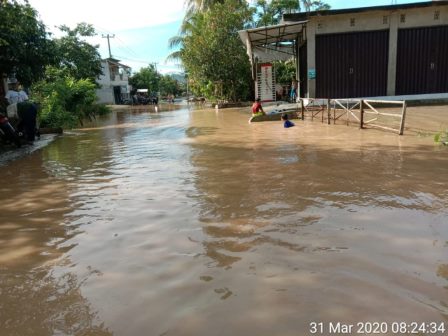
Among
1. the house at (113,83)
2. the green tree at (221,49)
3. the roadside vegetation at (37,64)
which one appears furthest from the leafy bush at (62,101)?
the house at (113,83)

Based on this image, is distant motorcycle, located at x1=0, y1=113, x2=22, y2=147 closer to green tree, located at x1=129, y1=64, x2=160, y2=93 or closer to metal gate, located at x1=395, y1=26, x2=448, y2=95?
metal gate, located at x1=395, y1=26, x2=448, y2=95

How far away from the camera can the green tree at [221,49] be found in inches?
1162

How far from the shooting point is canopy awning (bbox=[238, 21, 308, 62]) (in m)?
19.0

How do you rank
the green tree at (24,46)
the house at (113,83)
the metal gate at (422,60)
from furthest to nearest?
the house at (113,83), the metal gate at (422,60), the green tree at (24,46)

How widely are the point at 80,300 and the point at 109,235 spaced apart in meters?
1.43

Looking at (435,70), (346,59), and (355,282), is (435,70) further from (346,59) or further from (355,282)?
(355,282)

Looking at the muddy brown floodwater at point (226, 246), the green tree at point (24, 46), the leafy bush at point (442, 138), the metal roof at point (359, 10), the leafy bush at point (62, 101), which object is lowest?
the muddy brown floodwater at point (226, 246)

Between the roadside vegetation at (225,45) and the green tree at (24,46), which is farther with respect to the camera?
the roadside vegetation at (225,45)

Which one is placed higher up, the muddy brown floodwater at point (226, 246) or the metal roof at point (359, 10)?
the metal roof at point (359, 10)

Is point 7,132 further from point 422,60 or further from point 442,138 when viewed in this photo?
point 422,60

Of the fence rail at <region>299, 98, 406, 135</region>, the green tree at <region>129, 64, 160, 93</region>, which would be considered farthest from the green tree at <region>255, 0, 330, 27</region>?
the green tree at <region>129, 64, 160, 93</region>

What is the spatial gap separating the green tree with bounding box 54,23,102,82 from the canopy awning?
1616 centimetres

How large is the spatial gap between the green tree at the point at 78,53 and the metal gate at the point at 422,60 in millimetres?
A: 23800

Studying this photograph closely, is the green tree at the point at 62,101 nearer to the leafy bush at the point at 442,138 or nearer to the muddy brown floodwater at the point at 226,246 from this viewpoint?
the muddy brown floodwater at the point at 226,246
